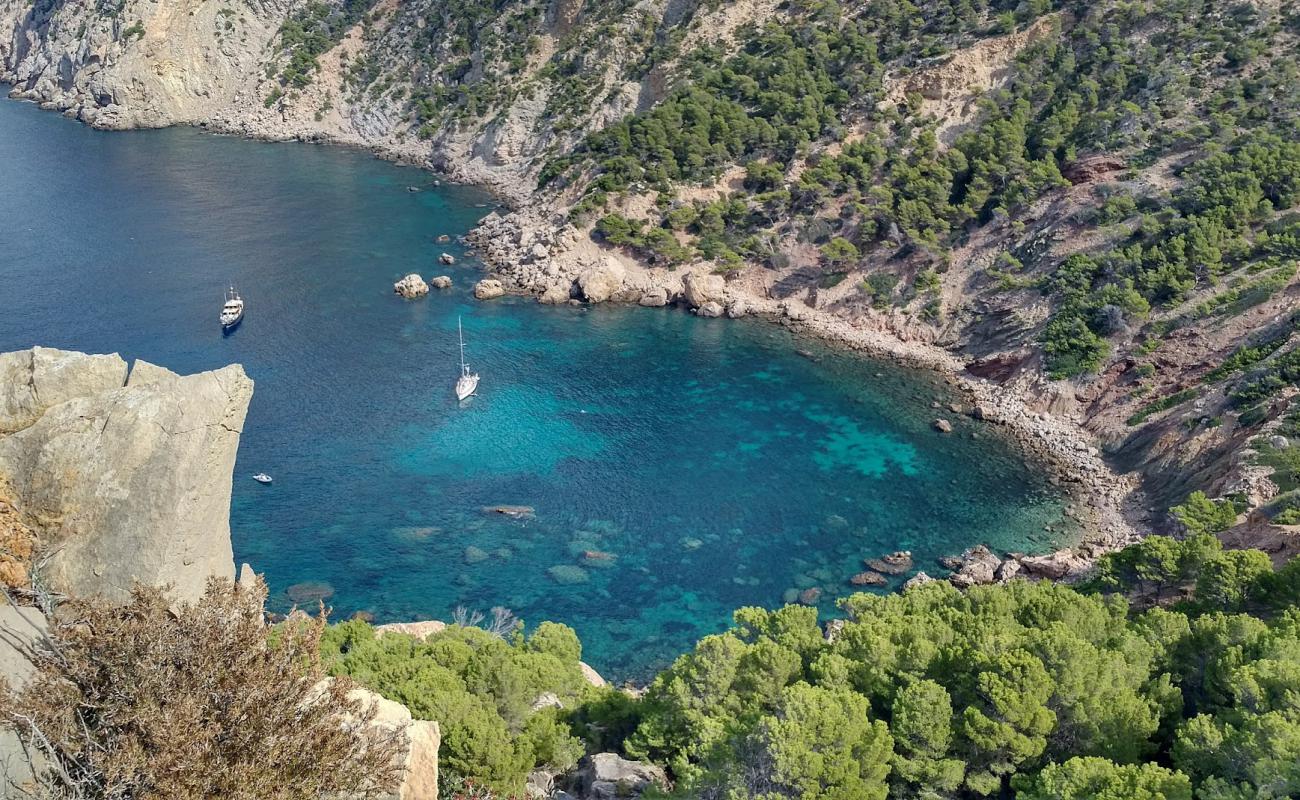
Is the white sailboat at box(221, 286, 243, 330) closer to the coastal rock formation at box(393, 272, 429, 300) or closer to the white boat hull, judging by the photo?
the coastal rock formation at box(393, 272, 429, 300)

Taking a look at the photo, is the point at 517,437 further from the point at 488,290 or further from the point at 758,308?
the point at 758,308

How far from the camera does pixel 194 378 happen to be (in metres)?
22.5

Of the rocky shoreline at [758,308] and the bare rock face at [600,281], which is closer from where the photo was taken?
the rocky shoreline at [758,308]

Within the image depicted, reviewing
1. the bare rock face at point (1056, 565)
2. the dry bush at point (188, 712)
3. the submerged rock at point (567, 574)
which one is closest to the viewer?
the dry bush at point (188, 712)

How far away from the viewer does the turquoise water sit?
5294 centimetres

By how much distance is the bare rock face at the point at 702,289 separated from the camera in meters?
88.1

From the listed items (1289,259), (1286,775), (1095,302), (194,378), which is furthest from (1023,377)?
(194,378)

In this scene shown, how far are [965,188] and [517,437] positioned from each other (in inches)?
1958

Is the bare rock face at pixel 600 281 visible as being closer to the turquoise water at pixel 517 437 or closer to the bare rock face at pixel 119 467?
the turquoise water at pixel 517 437

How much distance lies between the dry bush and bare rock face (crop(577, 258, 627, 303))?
7332 centimetres

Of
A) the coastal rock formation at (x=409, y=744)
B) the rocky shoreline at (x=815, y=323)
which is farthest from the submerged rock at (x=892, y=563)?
the coastal rock formation at (x=409, y=744)

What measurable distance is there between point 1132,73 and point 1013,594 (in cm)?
7159

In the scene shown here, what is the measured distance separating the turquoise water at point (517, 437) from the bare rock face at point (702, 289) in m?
2.10

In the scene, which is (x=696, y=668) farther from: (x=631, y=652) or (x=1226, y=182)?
(x=1226, y=182)
